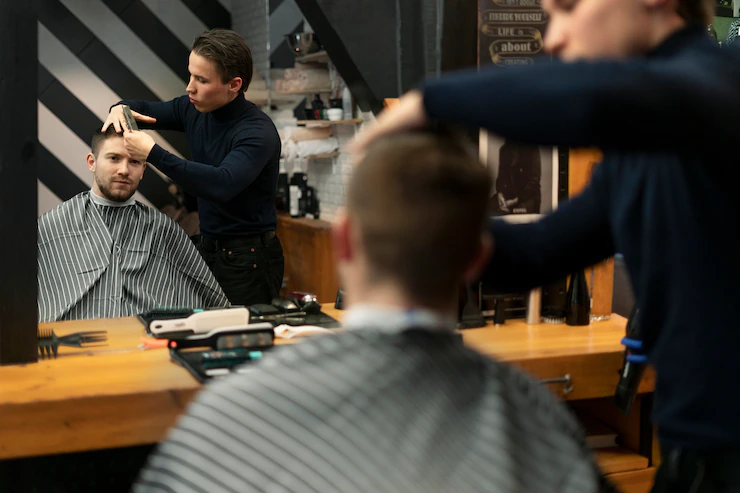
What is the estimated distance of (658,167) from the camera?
1.34m

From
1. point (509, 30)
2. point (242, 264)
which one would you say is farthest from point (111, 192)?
point (509, 30)

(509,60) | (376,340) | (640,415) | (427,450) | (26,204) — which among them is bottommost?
(640,415)

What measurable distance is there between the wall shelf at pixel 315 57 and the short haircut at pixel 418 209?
16.7 feet

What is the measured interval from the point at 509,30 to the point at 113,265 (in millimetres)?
1931

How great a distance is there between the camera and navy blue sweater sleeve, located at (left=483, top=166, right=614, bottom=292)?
156 centimetres

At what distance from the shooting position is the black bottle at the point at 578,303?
9.90 feet

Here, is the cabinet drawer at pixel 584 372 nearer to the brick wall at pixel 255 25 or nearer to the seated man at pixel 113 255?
the seated man at pixel 113 255

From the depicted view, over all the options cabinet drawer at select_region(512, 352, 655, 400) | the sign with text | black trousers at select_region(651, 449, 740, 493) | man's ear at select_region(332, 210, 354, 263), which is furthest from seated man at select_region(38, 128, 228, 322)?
black trousers at select_region(651, 449, 740, 493)

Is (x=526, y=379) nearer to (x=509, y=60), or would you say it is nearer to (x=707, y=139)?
(x=707, y=139)

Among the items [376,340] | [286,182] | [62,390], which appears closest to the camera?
[376,340]

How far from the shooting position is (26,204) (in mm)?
2297

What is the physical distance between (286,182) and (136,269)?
3722 mm

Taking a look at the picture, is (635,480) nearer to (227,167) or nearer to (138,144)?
(227,167)

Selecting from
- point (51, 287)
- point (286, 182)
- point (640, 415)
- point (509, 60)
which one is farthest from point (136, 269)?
point (286, 182)
